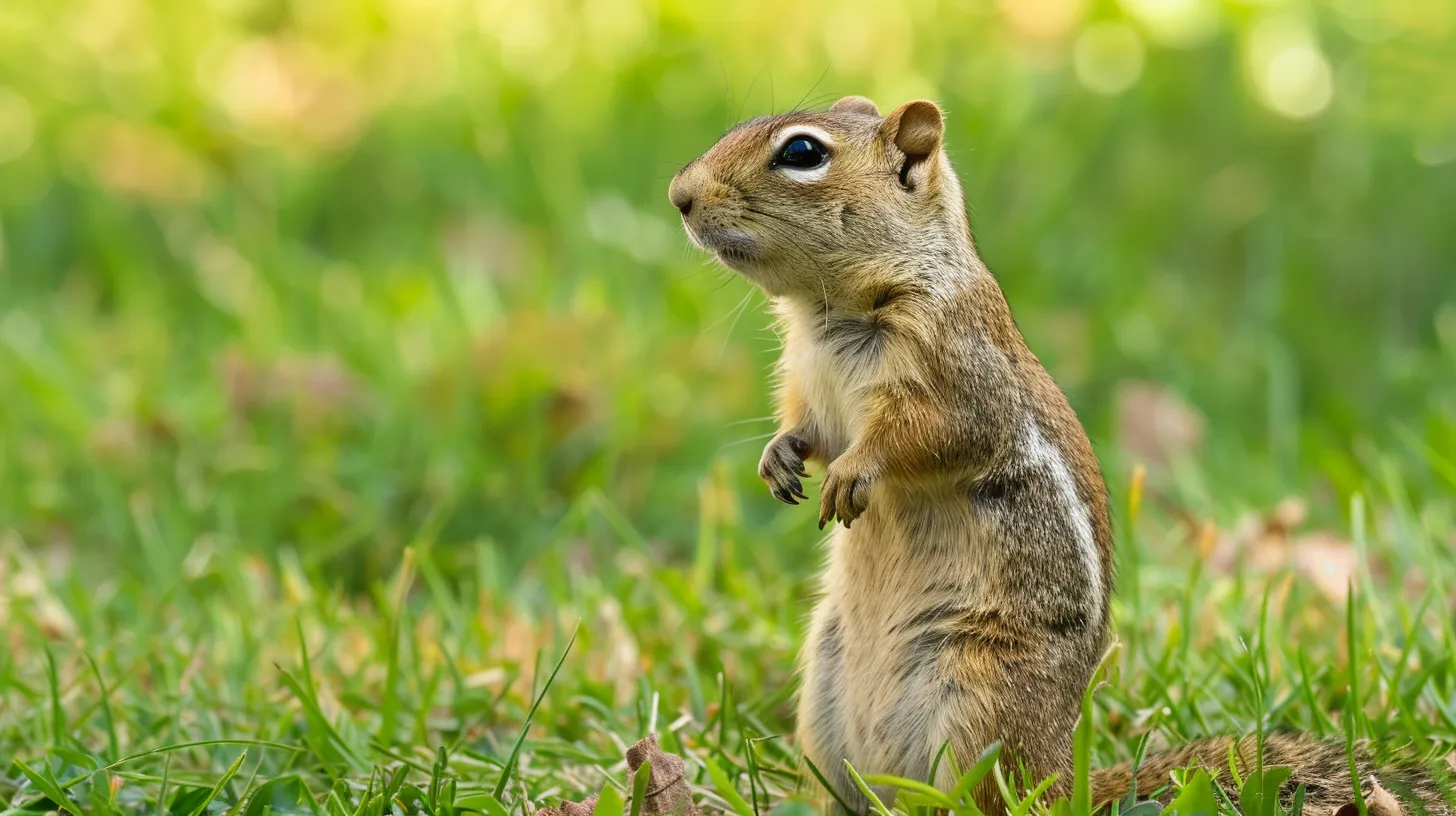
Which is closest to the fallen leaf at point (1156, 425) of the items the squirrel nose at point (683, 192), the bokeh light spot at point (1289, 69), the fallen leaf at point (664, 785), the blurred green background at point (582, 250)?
the blurred green background at point (582, 250)

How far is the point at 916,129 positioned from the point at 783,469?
0.67 m

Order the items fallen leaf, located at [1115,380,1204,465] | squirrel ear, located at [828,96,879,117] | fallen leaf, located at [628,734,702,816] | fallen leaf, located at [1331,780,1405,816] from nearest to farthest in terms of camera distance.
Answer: fallen leaf, located at [1331,780,1405,816], fallen leaf, located at [628,734,702,816], squirrel ear, located at [828,96,879,117], fallen leaf, located at [1115,380,1204,465]

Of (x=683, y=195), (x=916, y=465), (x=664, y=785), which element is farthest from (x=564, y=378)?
(x=664, y=785)

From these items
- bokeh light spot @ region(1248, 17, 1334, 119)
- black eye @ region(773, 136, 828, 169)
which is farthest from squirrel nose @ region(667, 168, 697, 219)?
bokeh light spot @ region(1248, 17, 1334, 119)

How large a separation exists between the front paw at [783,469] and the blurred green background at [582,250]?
3.54 ft

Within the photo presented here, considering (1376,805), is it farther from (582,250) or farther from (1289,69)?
(1289,69)

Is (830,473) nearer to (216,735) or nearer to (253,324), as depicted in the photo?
(216,735)

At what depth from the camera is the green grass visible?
3268 mm

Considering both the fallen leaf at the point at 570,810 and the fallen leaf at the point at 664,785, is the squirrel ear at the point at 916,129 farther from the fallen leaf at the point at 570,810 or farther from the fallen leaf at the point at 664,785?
the fallen leaf at the point at 570,810

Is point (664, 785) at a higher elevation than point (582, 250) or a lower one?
higher

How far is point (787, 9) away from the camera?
25.0 ft

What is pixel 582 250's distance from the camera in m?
6.11

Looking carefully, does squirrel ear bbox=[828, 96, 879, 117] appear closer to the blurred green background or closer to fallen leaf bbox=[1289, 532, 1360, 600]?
the blurred green background

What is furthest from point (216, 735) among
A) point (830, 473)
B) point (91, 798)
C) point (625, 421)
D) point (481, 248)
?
point (481, 248)
